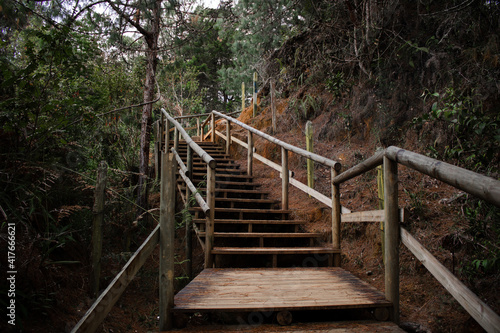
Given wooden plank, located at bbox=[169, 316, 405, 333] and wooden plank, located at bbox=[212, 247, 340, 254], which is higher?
wooden plank, located at bbox=[212, 247, 340, 254]

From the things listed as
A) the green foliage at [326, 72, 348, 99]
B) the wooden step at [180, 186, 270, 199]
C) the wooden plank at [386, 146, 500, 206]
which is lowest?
the wooden step at [180, 186, 270, 199]

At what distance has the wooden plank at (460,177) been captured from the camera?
47.4 inches

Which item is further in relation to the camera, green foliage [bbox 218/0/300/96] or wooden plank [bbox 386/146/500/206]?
green foliage [bbox 218/0/300/96]

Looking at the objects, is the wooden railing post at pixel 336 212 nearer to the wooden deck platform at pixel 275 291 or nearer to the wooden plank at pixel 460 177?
the wooden deck platform at pixel 275 291

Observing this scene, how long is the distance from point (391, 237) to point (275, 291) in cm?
92

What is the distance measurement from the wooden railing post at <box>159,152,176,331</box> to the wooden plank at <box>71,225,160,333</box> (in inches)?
3.6

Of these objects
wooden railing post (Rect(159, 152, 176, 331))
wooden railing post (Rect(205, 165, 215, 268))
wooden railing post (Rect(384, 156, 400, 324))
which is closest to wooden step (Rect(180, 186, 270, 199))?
wooden railing post (Rect(205, 165, 215, 268))

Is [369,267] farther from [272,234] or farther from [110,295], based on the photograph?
[110,295]

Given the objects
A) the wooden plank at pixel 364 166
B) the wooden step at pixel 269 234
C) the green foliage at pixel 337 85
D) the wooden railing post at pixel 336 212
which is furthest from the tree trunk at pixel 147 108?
the wooden plank at pixel 364 166

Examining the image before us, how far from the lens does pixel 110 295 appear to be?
1584 mm

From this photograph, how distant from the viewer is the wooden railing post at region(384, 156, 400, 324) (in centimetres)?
206

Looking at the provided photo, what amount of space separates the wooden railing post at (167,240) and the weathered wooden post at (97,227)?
172 cm

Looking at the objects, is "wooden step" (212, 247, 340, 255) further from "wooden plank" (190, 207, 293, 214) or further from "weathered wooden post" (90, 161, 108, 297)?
"weathered wooden post" (90, 161, 108, 297)

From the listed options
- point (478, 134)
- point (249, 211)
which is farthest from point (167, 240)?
point (478, 134)
